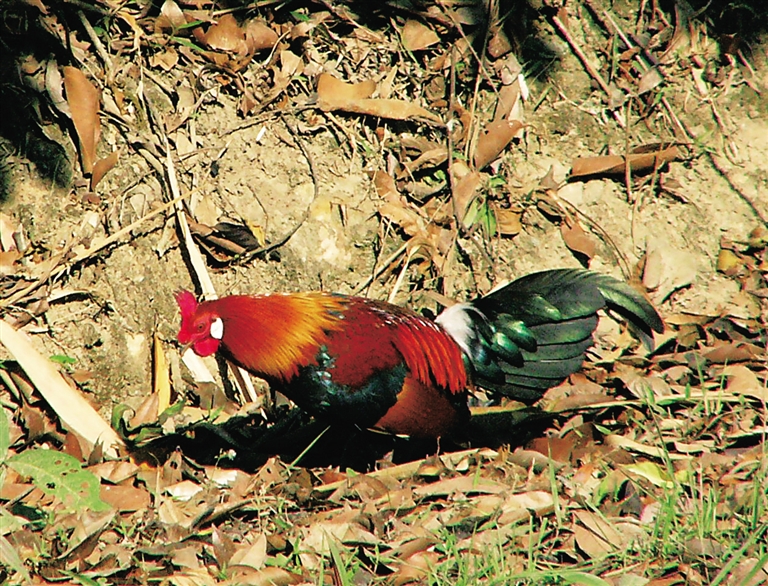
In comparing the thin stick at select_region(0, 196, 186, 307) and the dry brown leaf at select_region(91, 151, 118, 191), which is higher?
the dry brown leaf at select_region(91, 151, 118, 191)

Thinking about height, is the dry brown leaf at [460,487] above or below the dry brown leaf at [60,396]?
below

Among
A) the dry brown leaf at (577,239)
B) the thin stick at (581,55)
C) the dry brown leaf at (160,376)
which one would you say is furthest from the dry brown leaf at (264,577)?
the thin stick at (581,55)

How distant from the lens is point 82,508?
3.59 meters

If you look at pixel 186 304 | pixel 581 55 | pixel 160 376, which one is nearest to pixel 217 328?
pixel 186 304

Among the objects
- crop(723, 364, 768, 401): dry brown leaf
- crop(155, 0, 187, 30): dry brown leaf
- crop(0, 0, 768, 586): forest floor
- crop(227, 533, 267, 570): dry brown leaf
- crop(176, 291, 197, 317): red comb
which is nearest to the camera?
crop(227, 533, 267, 570): dry brown leaf

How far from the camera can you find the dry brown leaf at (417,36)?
510 cm

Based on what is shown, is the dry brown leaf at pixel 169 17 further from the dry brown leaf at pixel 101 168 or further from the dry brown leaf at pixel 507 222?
the dry brown leaf at pixel 507 222

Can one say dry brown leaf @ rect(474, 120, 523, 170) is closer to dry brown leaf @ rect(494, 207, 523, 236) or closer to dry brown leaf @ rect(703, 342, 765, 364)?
dry brown leaf @ rect(494, 207, 523, 236)

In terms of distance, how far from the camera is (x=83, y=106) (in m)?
4.54

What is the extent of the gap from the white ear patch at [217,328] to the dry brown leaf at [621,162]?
231 centimetres

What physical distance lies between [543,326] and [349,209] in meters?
1.37

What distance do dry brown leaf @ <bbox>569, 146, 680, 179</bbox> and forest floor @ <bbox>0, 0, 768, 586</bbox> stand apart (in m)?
0.01

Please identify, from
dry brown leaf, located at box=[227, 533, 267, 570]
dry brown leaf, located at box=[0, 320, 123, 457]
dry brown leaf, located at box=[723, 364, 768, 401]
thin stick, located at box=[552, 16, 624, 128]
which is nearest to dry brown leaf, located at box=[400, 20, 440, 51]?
thin stick, located at box=[552, 16, 624, 128]

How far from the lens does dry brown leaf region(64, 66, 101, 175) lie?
4.54m
